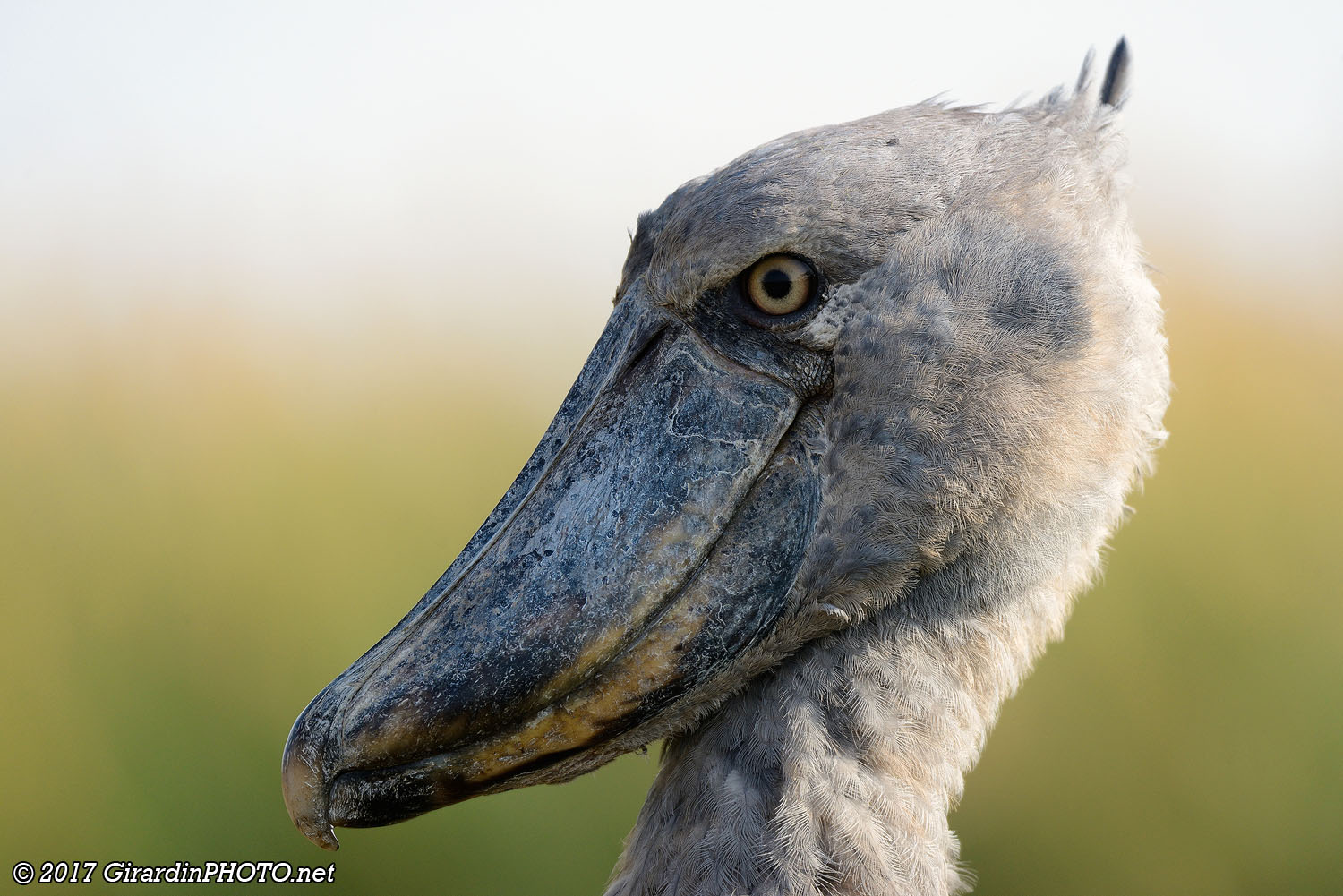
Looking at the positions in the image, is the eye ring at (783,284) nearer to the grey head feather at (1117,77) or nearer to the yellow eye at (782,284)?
the yellow eye at (782,284)

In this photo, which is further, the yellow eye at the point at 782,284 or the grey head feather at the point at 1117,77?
the grey head feather at the point at 1117,77

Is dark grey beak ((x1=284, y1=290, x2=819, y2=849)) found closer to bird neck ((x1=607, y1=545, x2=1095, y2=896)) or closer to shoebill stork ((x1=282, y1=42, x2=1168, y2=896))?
shoebill stork ((x1=282, y1=42, x2=1168, y2=896))

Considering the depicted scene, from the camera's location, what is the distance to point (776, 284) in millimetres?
Result: 1587


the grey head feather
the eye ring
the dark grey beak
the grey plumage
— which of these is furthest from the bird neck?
the grey head feather

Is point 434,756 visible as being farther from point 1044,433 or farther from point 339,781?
point 1044,433

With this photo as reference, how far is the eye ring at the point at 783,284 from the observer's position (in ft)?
5.18

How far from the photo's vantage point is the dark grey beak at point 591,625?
1.56 m

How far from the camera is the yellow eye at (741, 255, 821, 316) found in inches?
62.2

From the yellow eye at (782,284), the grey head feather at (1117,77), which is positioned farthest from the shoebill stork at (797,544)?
the grey head feather at (1117,77)

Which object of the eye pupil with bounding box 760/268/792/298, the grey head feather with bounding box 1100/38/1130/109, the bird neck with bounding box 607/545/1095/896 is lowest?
the bird neck with bounding box 607/545/1095/896

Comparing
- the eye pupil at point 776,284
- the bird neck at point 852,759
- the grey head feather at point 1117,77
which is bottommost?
the bird neck at point 852,759

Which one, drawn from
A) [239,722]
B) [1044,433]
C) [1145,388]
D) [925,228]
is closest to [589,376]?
[925,228]

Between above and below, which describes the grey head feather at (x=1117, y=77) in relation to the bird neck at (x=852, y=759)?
above

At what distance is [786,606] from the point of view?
160 centimetres
